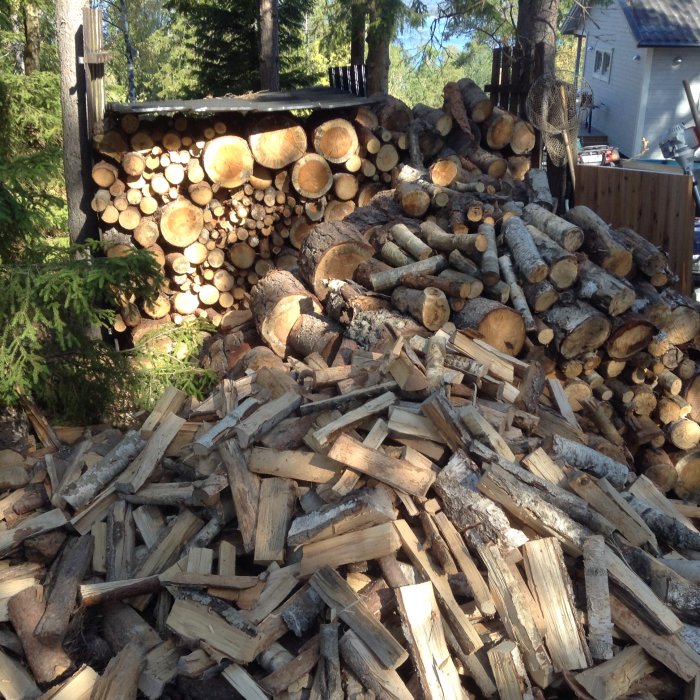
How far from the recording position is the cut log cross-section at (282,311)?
6.06 metres

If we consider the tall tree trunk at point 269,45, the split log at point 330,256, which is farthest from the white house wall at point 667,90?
the split log at point 330,256

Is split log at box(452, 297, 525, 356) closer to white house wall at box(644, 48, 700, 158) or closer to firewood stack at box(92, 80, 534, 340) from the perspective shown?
firewood stack at box(92, 80, 534, 340)

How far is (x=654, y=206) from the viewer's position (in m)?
7.62

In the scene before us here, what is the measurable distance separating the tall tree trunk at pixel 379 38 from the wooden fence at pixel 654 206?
447 centimetres

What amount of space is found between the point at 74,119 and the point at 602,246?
196 inches

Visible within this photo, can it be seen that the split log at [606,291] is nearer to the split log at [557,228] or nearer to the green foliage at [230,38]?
the split log at [557,228]

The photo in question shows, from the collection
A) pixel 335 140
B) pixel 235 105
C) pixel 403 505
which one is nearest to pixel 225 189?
pixel 235 105

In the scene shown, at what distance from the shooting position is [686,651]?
114 inches

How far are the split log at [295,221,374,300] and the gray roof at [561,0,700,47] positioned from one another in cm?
1645

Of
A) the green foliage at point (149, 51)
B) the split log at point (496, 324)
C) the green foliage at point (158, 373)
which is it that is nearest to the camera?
the split log at point (496, 324)

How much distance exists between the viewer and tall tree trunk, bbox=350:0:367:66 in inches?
486

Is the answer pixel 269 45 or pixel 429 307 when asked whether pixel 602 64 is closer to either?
pixel 269 45

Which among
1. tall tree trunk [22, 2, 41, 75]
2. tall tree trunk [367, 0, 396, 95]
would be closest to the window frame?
tall tree trunk [367, 0, 396, 95]

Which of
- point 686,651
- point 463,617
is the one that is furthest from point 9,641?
point 686,651
